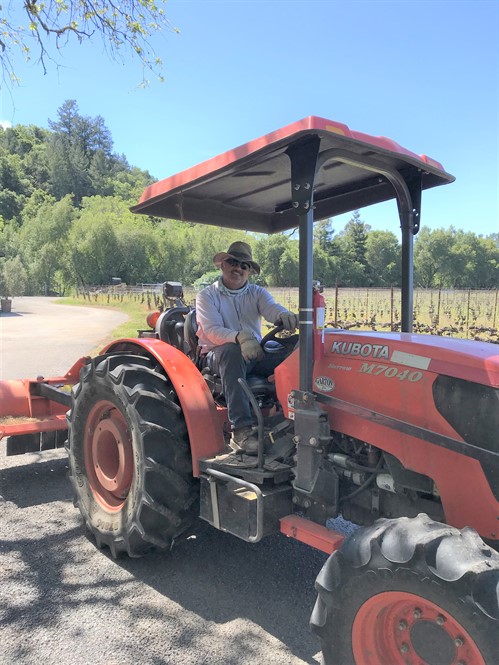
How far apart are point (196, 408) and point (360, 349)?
3.31ft

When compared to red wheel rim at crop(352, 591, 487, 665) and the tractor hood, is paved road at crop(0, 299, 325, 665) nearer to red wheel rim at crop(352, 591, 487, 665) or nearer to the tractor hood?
red wheel rim at crop(352, 591, 487, 665)

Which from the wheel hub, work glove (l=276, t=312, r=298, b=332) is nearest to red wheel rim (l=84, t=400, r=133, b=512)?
the wheel hub

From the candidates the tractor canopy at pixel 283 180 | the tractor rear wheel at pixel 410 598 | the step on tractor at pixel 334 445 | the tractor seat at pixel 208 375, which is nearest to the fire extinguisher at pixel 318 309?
the step on tractor at pixel 334 445

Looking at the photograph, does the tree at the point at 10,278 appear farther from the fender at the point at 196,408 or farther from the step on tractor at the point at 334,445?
the fender at the point at 196,408

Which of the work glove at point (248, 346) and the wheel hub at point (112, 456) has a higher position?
the work glove at point (248, 346)

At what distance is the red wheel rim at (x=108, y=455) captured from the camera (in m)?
3.31

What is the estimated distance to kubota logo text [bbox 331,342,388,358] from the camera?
99.0 inches

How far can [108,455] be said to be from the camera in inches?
139

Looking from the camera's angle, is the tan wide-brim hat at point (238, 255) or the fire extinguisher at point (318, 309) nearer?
the fire extinguisher at point (318, 309)

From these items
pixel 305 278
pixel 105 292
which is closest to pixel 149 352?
pixel 305 278

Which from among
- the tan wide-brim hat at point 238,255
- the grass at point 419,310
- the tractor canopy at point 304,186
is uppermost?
the tractor canopy at point 304,186

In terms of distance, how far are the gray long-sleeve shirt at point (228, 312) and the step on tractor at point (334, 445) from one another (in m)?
0.23

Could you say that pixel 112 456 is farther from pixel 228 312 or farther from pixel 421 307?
pixel 421 307

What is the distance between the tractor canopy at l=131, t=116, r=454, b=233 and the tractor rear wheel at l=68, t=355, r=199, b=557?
1.11 metres
